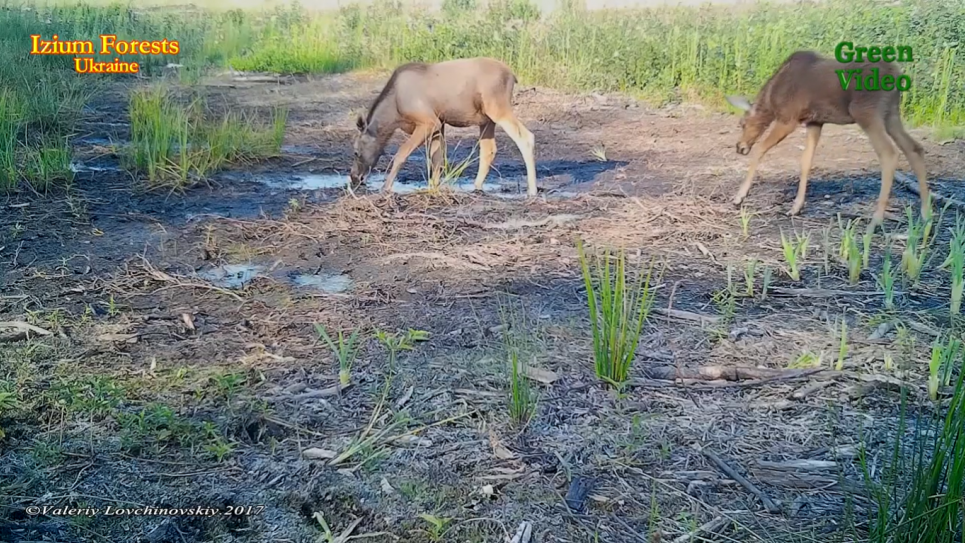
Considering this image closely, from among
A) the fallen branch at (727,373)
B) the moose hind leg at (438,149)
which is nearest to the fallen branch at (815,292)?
the fallen branch at (727,373)

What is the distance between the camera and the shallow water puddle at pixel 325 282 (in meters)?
6.18

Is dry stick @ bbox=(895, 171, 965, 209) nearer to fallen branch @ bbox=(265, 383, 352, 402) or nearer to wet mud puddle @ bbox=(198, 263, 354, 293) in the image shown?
wet mud puddle @ bbox=(198, 263, 354, 293)

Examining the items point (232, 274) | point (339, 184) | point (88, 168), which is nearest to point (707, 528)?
point (232, 274)

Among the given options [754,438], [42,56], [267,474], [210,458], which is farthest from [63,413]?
[42,56]

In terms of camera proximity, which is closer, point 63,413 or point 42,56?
point 63,413

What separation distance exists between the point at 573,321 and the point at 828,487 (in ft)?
6.85

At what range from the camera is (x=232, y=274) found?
652cm

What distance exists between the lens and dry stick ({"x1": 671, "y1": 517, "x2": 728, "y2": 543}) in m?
3.21

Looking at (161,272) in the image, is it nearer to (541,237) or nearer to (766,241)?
(541,237)

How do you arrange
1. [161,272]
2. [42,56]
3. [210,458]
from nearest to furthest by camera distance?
[210,458], [161,272], [42,56]

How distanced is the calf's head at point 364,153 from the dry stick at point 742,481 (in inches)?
246

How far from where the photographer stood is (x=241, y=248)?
23.2 feet

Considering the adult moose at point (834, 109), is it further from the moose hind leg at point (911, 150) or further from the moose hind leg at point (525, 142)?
the moose hind leg at point (525, 142)

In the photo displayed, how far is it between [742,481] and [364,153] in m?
6.62
